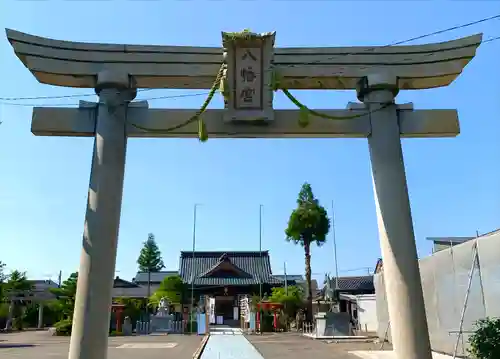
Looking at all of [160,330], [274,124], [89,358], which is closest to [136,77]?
[274,124]

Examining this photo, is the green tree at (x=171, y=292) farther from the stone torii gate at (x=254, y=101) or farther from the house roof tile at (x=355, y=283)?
the stone torii gate at (x=254, y=101)

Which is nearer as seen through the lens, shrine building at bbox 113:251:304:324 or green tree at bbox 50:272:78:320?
green tree at bbox 50:272:78:320

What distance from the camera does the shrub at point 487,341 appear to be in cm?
944

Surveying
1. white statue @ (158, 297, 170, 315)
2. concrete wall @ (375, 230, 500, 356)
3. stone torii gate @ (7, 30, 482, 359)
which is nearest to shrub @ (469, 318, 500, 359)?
concrete wall @ (375, 230, 500, 356)

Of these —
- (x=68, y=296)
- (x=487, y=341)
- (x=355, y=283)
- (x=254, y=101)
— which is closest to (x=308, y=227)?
(x=355, y=283)

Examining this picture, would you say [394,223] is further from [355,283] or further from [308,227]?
[355,283]

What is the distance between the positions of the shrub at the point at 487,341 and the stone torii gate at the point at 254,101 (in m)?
3.79

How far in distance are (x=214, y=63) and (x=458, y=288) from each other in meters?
9.98

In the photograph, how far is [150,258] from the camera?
64.7 meters

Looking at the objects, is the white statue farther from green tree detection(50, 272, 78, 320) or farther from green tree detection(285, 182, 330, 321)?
green tree detection(285, 182, 330, 321)

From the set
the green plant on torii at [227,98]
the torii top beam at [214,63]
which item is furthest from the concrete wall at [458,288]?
the green plant on torii at [227,98]

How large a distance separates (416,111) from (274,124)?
102 inches

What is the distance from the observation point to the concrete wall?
37.4 ft

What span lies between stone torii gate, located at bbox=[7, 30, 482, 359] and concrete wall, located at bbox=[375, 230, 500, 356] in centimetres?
508
